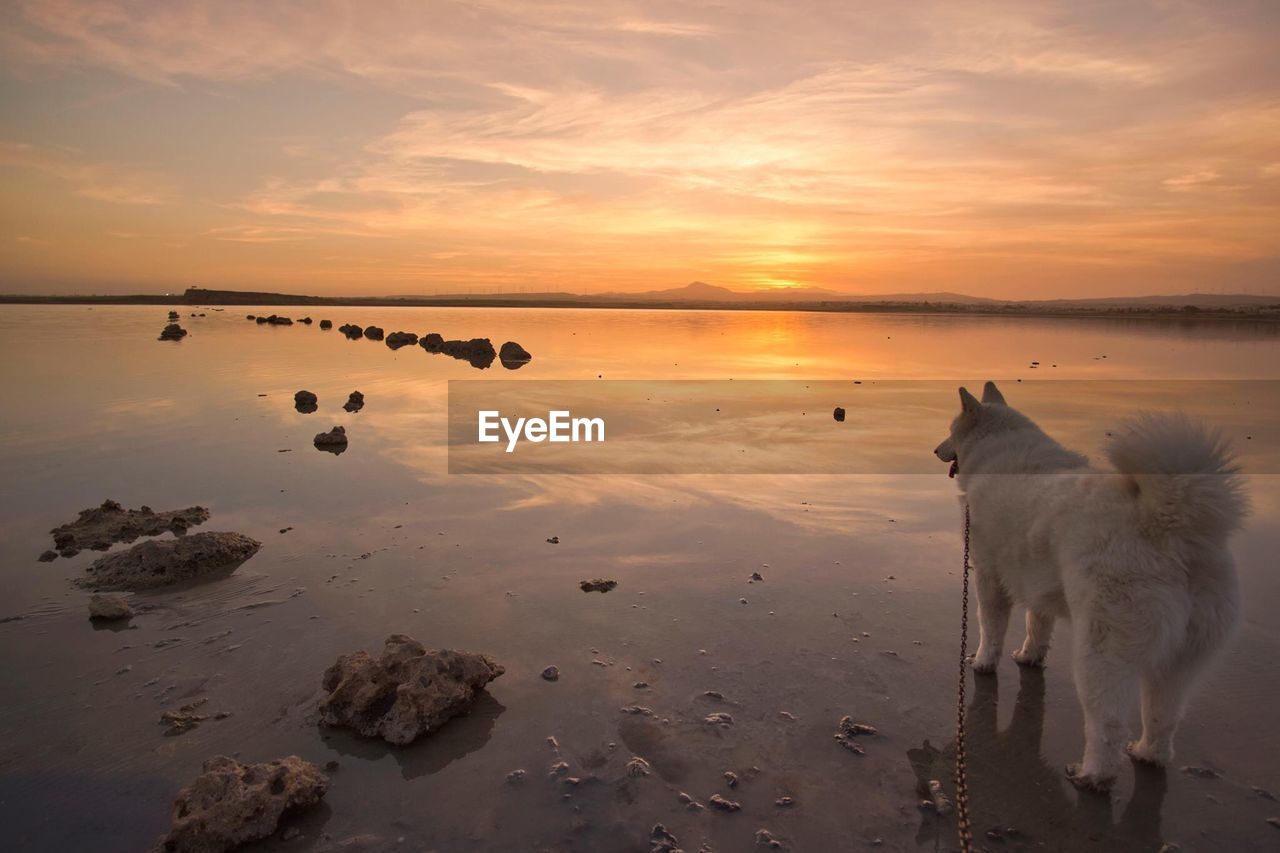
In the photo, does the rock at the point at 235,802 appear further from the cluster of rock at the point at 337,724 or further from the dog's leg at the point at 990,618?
the dog's leg at the point at 990,618

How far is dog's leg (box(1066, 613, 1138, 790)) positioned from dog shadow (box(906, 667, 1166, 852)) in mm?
201

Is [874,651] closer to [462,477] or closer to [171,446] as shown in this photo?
[462,477]

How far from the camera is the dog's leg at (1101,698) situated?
3701mm

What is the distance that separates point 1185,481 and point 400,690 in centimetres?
482

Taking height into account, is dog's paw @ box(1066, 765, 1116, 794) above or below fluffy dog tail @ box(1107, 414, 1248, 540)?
below

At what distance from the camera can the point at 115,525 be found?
785 centimetres

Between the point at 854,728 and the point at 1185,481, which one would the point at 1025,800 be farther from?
the point at 1185,481

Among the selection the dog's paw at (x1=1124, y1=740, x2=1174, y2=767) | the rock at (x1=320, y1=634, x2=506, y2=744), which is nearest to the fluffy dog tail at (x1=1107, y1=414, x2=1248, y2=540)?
the dog's paw at (x1=1124, y1=740, x2=1174, y2=767)

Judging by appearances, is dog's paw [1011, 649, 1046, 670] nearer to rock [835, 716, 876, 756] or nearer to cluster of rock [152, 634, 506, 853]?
rock [835, 716, 876, 756]

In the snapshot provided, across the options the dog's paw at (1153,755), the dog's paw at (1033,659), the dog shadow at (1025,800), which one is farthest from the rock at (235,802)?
the dog's paw at (1033,659)

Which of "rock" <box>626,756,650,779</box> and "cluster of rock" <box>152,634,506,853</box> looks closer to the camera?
"cluster of rock" <box>152,634,506,853</box>

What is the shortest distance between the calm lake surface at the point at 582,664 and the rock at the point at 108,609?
165mm

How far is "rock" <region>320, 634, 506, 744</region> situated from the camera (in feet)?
14.4

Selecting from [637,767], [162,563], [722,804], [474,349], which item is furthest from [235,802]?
[474,349]
